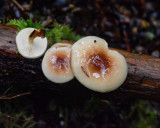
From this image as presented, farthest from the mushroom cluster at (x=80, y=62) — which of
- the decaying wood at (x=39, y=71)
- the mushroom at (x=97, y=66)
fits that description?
the decaying wood at (x=39, y=71)

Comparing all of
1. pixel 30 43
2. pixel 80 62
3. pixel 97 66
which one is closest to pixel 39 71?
pixel 30 43

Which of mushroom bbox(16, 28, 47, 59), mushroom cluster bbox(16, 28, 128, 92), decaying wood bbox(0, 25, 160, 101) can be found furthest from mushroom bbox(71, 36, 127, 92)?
mushroom bbox(16, 28, 47, 59)

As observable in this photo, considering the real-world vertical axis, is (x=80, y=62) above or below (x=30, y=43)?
below

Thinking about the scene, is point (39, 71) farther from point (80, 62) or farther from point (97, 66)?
point (97, 66)

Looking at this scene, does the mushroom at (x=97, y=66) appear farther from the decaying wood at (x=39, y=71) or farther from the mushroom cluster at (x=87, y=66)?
the decaying wood at (x=39, y=71)

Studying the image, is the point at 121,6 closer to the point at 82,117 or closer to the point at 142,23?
the point at 142,23

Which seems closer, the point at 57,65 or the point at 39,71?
the point at 57,65

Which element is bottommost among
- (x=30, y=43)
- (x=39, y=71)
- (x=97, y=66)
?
(x=39, y=71)
